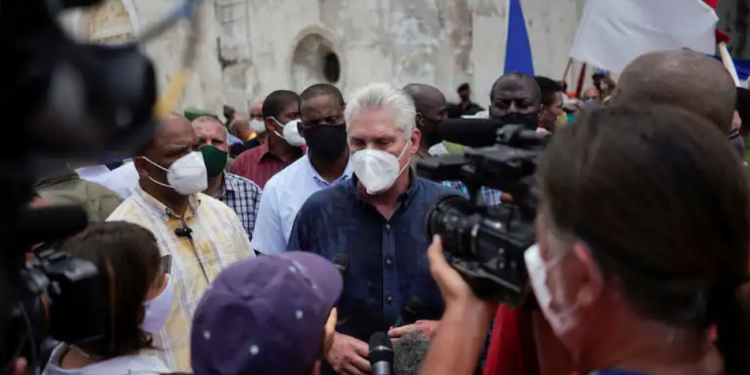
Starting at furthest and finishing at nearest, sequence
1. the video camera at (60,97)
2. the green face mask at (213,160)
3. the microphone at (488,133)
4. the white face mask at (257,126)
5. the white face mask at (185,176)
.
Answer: the white face mask at (257,126) < the green face mask at (213,160) < the white face mask at (185,176) < the microphone at (488,133) < the video camera at (60,97)

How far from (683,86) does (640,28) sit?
3.74m

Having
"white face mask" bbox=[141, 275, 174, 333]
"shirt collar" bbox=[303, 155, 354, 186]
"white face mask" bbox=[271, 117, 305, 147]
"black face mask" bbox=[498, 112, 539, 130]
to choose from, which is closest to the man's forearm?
"white face mask" bbox=[141, 275, 174, 333]

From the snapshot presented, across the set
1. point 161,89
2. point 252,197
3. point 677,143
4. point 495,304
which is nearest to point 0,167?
point 161,89

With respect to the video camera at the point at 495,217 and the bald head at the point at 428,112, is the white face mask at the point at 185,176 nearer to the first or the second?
the video camera at the point at 495,217

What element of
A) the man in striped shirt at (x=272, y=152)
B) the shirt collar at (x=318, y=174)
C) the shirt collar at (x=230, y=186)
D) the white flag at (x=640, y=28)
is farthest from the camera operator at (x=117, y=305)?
the white flag at (x=640, y=28)

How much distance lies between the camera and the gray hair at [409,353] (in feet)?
8.54

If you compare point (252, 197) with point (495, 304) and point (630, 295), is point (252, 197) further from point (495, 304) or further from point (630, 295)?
point (630, 295)

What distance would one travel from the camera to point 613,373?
1250 millimetres

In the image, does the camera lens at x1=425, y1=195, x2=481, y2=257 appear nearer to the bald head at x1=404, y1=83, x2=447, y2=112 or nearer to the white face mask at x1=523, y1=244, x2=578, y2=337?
the white face mask at x1=523, y1=244, x2=578, y2=337

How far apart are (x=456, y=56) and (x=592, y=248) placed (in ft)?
34.5

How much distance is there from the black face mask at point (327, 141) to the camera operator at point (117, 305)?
2.38m

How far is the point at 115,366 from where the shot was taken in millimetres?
2156

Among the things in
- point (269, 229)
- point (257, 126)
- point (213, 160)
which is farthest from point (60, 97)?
→ point (257, 126)

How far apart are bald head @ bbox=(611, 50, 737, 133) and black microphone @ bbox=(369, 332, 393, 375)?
3.07 ft
